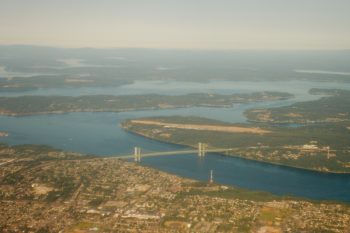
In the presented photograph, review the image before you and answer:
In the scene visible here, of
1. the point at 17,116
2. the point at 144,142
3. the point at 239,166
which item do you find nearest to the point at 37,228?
the point at 239,166

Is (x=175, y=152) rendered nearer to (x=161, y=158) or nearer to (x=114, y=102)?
(x=161, y=158)

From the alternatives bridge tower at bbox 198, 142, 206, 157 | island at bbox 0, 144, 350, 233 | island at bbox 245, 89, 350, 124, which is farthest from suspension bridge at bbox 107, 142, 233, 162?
island at bbox 245, 89, 350, 124

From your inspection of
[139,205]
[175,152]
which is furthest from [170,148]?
[139,205]

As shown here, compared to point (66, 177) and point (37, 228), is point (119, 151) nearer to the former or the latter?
point (66, 177)

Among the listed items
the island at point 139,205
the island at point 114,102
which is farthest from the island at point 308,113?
the island at point 139,205

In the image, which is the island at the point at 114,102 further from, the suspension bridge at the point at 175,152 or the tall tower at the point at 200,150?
the tall tower at the point at 200,150
